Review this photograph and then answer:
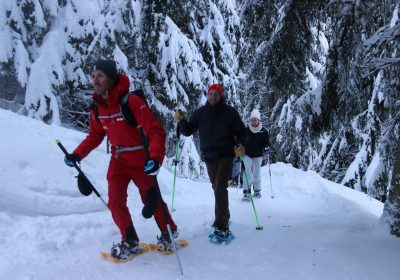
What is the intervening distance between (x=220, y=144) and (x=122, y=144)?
57.6 inches

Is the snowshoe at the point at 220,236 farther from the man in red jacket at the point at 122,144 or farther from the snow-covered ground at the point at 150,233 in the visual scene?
the man in red jacket at the point at 122,144

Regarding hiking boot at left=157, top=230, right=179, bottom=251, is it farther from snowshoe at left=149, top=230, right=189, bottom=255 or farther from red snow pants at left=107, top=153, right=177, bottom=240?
red snow pants at left=107, top=153, right=177, bottom=240

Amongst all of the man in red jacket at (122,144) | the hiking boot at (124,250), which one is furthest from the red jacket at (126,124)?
the hiking boot at (124,250)

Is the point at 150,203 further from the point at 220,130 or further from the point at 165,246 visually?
the point at 220,130

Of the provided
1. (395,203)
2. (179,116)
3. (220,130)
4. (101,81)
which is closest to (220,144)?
(220,130)

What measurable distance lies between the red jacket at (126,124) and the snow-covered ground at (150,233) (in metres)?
1.21

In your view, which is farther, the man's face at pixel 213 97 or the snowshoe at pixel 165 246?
the man's face at pixel 213 97

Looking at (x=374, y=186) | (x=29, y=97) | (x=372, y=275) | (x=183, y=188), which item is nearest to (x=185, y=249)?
(x=372, y=275)

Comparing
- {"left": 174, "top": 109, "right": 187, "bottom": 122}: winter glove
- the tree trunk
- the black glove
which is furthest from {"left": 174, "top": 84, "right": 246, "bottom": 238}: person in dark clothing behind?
the tree trunk

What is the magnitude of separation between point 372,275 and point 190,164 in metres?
9.45

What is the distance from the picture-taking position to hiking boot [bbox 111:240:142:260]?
13.6ft

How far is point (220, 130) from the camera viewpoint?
16.7 ft

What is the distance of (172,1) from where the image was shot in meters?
10.4

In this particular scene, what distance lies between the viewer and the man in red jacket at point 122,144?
3.93m
